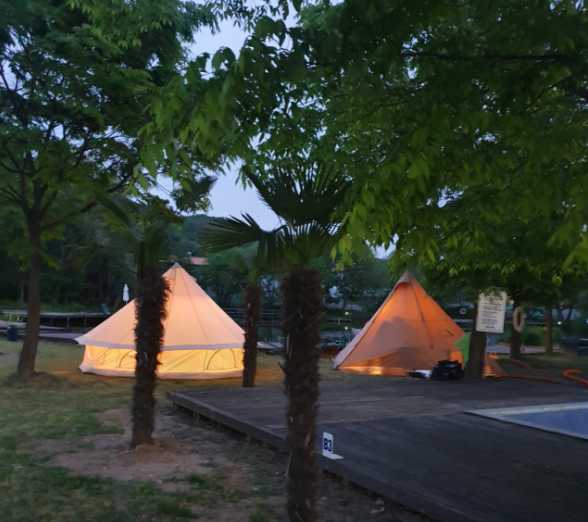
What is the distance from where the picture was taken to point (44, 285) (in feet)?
183

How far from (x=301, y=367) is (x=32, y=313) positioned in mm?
11806

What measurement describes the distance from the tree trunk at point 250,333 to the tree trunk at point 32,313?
4.83m

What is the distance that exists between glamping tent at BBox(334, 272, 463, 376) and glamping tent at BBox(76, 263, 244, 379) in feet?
11.4

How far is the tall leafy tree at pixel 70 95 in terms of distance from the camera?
13.4 meters

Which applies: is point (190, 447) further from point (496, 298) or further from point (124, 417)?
point (496, 298)

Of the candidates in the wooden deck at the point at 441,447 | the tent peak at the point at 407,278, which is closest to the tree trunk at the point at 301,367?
the wooden deck at the point at 441,447

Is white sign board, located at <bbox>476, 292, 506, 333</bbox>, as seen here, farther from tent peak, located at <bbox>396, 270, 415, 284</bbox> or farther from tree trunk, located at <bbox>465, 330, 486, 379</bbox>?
tent peak, located at <bbox>396, 270, 415, 284</bbox>

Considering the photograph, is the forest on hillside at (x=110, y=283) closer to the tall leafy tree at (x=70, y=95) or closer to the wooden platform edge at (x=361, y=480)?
the tall leafy tree at (x=70, y=95)

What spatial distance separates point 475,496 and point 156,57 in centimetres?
1222

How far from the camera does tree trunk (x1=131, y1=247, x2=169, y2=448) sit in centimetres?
866

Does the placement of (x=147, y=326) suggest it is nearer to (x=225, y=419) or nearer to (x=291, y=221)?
(x=225, y=419)

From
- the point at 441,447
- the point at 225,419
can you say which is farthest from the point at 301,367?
the point at 225,419

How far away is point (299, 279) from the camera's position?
5.14m

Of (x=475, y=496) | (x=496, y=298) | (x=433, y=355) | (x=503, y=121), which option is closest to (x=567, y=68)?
(x=503, y=121)
